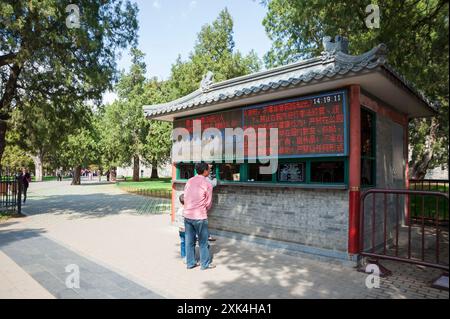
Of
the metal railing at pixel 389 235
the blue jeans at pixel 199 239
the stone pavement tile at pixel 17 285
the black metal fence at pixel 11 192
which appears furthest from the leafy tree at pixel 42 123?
the metal railing at pixel 389 235

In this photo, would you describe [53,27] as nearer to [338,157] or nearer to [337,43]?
[337,43]

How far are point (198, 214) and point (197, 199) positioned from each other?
25 cm

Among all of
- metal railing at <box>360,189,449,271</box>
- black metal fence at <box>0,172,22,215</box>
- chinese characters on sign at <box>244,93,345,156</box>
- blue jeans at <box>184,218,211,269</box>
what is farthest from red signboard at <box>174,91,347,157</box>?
black metal fence at <box>0,172,22,215</box>

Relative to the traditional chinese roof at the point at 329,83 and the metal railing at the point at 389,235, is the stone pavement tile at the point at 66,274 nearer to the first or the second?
the metal railing at the point at 389,235

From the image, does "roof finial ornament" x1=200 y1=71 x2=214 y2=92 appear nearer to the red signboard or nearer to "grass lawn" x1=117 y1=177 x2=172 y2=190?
the red signboard

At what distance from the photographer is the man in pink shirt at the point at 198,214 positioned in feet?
17.3

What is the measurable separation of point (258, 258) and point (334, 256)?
→ 55.8 inches

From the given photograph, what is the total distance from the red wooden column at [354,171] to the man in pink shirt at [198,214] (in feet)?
8.45

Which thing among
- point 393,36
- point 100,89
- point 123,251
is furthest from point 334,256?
point 100,89

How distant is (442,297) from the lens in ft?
13.9

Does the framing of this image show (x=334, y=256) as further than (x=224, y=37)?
No

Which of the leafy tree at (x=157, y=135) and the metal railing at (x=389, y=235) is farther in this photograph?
the leafy tree at (x=157, y=135)

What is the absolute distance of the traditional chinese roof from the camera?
17.4ft

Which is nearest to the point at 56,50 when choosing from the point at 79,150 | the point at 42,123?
the point at 42,123
